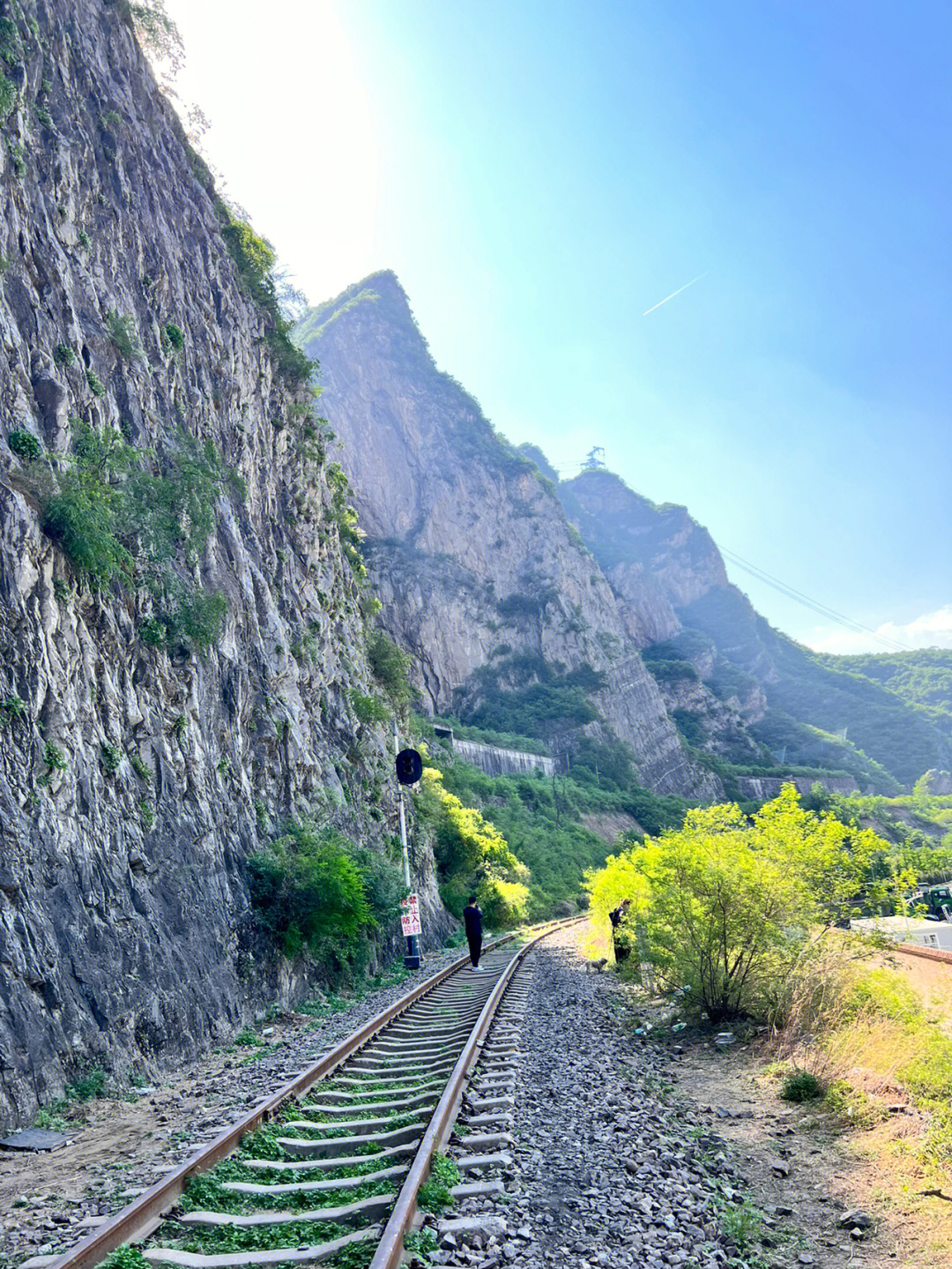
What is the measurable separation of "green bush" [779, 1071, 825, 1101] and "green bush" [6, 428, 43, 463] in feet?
37.7

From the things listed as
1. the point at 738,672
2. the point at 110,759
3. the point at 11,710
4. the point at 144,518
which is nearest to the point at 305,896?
the point at 110,759

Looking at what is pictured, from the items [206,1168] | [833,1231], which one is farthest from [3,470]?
[833,1231]

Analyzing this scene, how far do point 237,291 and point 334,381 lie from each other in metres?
74.4

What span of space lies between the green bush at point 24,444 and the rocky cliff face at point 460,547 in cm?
6666

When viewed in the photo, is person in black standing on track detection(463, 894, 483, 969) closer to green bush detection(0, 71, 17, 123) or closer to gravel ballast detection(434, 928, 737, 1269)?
gravel ballast detection(434, 928, 737, 1269)

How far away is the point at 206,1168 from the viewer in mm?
4695

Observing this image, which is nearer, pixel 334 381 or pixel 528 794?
pixel 528 794

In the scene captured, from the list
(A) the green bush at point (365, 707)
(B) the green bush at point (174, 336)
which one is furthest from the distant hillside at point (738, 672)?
(B) the green bush at point (174, 336)

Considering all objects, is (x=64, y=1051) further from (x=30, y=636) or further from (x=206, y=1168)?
(x=30, y=636)

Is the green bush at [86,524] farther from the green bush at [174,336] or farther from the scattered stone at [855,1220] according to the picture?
the scattered stone at [855,1220]

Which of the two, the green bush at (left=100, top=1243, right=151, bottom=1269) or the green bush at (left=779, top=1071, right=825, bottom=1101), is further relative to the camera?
the green bush at (left=779, top=1071, right=825, bottom=1101)

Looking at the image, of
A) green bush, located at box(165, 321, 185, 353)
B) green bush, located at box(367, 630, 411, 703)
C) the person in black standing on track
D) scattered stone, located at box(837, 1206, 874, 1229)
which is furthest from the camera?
green bush, located at box(367, 630, 411, 703)

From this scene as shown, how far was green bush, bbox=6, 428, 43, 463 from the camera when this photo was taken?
1036 centimetres

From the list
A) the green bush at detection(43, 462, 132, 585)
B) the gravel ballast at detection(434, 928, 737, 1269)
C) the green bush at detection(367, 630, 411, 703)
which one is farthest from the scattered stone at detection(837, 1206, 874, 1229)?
the green bush at detection(367, 630, 411, 703)
